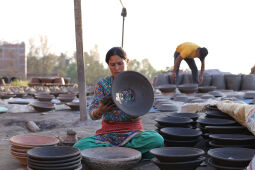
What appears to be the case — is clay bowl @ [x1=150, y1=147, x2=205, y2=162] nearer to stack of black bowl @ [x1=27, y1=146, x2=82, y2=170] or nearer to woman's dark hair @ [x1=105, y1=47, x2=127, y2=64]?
stack of black bowl @ [x1=27, y1=146, x2=82, y2=170]

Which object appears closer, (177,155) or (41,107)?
(177,155)

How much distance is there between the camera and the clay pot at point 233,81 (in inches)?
370

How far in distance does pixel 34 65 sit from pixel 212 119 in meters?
31.7

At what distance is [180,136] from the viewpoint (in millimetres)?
2275

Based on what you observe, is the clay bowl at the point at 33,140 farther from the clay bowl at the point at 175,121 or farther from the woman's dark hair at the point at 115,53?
the clay bowl at the point at 175,121

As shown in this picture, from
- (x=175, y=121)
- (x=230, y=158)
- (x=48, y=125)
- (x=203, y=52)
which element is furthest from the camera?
(x=203, y=52)

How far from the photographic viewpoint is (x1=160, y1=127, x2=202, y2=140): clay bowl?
2281 millimetres

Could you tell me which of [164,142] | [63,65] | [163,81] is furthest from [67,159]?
[63,65]

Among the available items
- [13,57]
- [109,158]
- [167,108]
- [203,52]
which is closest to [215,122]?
[109,158]

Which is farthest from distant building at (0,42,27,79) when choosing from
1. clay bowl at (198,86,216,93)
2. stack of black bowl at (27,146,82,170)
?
stack of black bowl at (27,146,82,170)

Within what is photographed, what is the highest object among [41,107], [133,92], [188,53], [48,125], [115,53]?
[188,53]

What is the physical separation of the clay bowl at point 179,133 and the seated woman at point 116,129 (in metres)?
0.09

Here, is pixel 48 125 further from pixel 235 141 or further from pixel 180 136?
pixel 235 141

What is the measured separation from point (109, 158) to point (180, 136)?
1.83 ft
